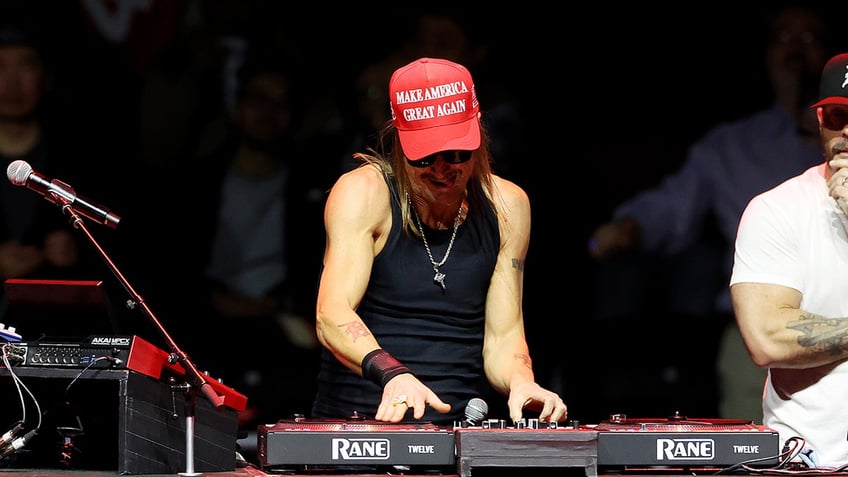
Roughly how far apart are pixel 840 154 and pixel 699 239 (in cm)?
273

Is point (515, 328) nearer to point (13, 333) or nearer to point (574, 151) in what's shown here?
point (13, 333)

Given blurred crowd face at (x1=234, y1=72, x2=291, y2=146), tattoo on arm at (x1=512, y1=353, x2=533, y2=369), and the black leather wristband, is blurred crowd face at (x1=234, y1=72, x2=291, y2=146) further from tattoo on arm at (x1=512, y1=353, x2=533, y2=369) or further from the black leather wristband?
the black leather wristband

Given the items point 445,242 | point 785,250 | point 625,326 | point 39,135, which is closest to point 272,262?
point 39,135

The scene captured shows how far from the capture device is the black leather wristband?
12.0 ft

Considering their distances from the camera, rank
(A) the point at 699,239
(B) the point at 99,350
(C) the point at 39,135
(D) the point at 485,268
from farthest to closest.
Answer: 1. (A) the point at 699,239
2. (C) the point at 39,135
3. (D) the point at 485,268
4. (B) the point at 99,350

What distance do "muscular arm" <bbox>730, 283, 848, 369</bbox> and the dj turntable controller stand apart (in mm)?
504

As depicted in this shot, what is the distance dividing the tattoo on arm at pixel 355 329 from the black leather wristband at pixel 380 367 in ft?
0.29

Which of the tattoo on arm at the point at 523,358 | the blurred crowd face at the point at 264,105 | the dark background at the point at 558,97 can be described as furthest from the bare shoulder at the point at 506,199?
the blurred crowd face at the point at 264,105

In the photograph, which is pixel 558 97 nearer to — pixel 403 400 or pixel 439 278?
pixel 439 278

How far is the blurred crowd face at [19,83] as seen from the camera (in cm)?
632

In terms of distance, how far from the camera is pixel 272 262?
21.7 ft

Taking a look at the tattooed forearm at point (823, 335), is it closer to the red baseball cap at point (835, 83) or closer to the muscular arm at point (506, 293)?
the red baseball cap at point (835, 83)

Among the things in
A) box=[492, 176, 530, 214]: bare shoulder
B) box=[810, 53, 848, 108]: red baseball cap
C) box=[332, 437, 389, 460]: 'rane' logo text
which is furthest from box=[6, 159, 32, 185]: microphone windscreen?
box=[810, 53, 848, 108]: red baseball cap

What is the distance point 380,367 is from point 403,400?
20 cm
